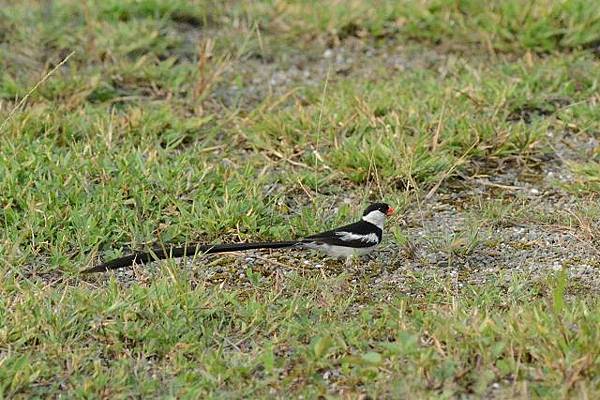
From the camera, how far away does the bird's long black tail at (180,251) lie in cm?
402

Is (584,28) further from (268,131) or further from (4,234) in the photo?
(4,234)

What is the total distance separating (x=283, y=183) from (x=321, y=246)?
80 centimetres

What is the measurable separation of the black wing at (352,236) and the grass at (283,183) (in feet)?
0.41

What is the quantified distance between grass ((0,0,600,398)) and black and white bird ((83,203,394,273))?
0.07 m

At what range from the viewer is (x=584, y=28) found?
618cm

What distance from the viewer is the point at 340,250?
413 centimetres

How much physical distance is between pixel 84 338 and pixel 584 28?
3.83m

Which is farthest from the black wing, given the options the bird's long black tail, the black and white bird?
the bird's long black tail

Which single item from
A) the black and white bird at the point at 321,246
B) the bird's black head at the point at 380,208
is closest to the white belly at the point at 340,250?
the black and white bird at the point at 321,246

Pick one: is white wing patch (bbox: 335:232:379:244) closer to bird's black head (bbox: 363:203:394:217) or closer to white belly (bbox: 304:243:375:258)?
white belly (bbox: 304:243:375:258)

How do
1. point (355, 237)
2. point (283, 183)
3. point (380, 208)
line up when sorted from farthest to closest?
point (283, 183), point (380, 208), point (355, 237)

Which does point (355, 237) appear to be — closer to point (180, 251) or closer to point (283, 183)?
point (180, 251)

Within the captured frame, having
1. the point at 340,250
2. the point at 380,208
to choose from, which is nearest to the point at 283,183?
the point at 380,208

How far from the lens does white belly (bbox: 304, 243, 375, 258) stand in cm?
411
